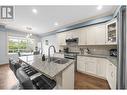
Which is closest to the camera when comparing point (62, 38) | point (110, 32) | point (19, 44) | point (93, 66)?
point (110, 32)

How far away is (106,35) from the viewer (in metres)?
3.03

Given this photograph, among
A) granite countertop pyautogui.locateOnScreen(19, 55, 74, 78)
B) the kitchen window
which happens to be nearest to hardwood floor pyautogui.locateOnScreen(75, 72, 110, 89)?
granite countertop pyautogui.locateOnScreen(19, 55, 74, 78)

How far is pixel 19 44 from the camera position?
20.4 ft

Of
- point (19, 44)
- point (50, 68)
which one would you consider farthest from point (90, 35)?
point (19, 44)

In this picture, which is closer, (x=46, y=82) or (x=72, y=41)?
(x=46, y=82)

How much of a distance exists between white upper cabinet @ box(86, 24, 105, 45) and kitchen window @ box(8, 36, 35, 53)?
521cm

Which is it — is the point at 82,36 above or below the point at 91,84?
above

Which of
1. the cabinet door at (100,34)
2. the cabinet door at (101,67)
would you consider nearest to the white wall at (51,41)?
the cabinet door at (100,34)

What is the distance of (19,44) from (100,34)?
229 inches

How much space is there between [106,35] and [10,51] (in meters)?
6.13

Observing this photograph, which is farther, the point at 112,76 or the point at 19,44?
the point at 19,44

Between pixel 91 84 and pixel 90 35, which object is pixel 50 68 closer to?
pixel 91 84
